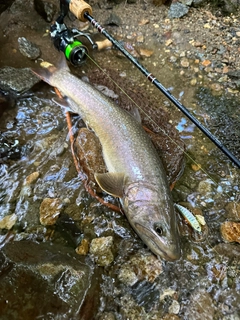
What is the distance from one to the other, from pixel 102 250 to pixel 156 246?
61 cm

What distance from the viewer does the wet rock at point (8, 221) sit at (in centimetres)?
359

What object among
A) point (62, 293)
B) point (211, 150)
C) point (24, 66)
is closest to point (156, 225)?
point (62, 293)

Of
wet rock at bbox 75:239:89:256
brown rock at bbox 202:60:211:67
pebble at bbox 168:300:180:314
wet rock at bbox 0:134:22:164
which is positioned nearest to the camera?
pebble at bbox 168:300:180:314

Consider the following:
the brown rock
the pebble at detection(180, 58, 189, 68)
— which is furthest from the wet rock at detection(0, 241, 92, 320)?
the brown rock

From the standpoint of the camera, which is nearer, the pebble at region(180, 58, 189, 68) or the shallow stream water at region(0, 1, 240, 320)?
the shallow stream water at region(0, 1, 240, 320)

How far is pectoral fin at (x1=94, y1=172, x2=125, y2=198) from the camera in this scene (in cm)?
359

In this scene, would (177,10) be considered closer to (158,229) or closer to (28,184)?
(28,184)

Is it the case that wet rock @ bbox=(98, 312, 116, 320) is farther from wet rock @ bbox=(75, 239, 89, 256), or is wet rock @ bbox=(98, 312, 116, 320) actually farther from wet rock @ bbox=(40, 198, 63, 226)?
wet rock @ bbox=(40, 198, 63, 226)

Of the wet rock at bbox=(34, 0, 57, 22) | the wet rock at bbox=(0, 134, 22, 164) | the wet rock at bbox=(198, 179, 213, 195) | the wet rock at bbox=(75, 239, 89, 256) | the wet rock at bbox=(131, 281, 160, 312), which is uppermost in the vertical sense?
the wet rock at bbox=(34, 0, 57, 22)

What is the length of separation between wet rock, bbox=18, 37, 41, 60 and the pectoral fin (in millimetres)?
2666

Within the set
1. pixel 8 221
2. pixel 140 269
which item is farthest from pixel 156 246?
pixel 8 221

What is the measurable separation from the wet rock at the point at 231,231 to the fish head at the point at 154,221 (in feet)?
2.33

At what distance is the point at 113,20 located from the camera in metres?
5.63

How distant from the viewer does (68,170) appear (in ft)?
13.6
